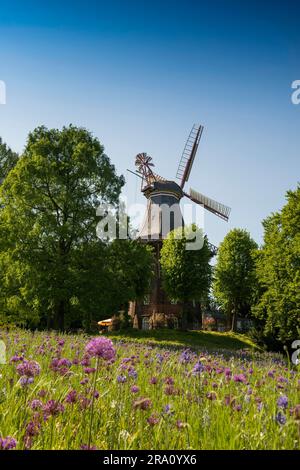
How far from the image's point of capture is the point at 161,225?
54.1 m

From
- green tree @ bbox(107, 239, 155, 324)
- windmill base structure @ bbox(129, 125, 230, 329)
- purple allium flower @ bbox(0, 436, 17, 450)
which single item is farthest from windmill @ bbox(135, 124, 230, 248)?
purple allium flower @ bbox(0, 436, 17, 450)

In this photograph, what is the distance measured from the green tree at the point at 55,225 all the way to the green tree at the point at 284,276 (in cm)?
1426

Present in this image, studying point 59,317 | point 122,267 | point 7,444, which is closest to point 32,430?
point 7,444

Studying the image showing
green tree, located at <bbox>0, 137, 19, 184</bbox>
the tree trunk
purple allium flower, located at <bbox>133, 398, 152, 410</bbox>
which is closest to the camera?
purple allium flower, located at <bbox>133, 398, 152, 410</bbox>

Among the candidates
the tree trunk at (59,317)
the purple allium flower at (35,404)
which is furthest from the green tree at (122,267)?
the purple allium flower at (35,404)

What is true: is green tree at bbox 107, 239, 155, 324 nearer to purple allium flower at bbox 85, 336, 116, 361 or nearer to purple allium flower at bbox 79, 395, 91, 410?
purple allium flower at bbox 79, 395, 91, 410

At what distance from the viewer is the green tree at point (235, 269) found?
158 ft

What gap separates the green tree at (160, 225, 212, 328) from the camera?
41.8 meters

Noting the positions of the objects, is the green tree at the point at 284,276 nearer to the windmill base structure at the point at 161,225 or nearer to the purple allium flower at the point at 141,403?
the windmill base structure at the point at 161,225

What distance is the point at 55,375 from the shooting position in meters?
5.70

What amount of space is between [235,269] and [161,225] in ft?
39.0

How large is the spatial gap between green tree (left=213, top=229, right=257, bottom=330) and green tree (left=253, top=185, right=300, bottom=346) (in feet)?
43.5
